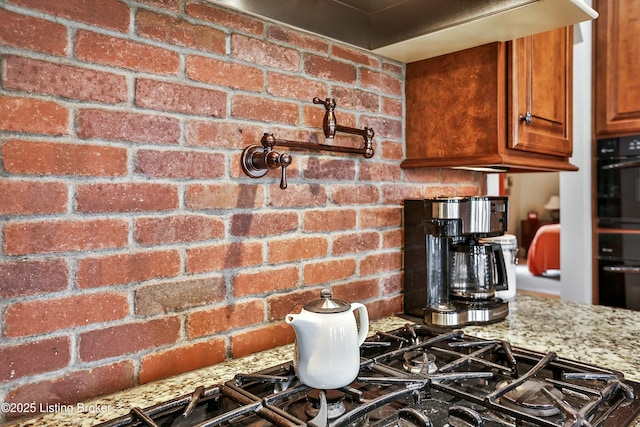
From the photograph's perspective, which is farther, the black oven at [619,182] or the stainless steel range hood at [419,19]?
the black oven at [619,182]

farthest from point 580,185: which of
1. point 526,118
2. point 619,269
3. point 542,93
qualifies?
point 526,118

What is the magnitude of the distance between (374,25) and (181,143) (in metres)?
0.70

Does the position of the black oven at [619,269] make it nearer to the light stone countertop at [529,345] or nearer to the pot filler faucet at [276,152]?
the light stone countertop at [529,345]

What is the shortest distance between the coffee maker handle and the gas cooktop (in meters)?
0.41

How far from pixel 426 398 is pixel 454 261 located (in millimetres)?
648

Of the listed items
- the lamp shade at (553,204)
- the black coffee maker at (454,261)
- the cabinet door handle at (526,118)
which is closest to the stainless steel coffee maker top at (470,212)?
the black coffee maker at (454,261)

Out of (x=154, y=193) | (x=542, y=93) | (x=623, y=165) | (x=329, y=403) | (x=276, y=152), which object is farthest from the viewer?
(x=623, y=165)

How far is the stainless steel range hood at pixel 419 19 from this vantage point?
1084mm

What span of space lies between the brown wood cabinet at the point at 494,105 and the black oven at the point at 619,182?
3.15ft

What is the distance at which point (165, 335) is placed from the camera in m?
0.97

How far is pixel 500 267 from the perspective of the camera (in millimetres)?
1453

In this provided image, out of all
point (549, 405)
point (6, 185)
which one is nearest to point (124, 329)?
point (6, 185)

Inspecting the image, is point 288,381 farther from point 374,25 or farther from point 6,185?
point 374,25

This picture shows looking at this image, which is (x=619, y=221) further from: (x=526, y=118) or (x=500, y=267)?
(x=526, y=118)
